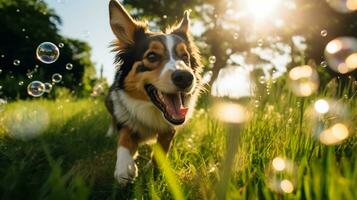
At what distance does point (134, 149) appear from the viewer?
541 centimetres

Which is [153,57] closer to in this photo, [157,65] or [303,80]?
[157,65]

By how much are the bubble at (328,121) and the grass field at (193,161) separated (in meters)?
0.07

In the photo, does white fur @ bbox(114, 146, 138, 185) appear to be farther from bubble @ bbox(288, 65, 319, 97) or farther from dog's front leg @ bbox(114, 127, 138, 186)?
bubble @ bbox(288, 65, 319, 97)

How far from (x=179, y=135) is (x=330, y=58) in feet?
11.0

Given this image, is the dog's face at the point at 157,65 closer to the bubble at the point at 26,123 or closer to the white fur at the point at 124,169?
the white fur at the point at 124,169

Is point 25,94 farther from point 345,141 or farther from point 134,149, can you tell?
point 345,141

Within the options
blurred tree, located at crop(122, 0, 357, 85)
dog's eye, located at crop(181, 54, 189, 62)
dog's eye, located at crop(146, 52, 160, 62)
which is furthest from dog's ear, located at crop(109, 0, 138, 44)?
blurred tree, located at crop(122, 0, 357, 85)

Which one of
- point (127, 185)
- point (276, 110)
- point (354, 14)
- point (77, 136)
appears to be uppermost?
point (354, 14)

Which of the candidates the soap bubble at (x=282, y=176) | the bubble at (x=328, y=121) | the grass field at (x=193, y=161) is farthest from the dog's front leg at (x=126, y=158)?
the bubble at (x=328, y=121)

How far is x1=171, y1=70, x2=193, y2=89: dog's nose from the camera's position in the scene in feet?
15.9

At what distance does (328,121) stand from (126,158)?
6.70 ft

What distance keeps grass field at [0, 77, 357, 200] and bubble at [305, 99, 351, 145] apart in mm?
66

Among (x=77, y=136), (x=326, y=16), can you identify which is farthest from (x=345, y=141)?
(x=326, y=16)

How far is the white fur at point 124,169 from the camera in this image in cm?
443
